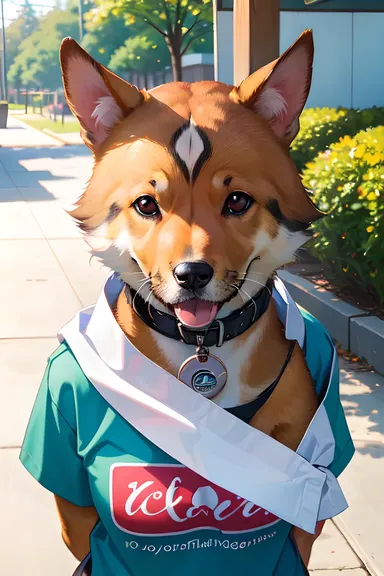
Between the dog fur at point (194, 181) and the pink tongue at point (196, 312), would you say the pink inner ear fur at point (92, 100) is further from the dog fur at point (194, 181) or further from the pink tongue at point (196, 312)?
the pink tongue at point (196, 312)

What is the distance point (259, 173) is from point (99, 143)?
380 millimetres

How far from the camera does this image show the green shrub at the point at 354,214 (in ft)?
19.8

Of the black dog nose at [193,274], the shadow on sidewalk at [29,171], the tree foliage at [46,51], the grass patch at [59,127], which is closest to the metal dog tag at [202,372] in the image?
the black dog nose at [193,274]

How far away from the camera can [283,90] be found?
1.73m

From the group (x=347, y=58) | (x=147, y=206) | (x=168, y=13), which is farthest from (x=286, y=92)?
(x=168, y=13)

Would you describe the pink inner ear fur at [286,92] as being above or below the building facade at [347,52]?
below

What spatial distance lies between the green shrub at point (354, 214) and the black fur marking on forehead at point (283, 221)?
425cm

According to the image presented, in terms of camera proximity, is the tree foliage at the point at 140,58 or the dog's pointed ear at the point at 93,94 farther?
the tree foliage at the point at 140,58

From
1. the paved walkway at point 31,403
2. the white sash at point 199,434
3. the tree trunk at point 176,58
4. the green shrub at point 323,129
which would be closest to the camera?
the white sash at point 199,434

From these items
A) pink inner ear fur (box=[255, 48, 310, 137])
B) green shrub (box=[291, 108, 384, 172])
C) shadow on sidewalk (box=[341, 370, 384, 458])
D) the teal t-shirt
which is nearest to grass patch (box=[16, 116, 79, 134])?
green shrub (box=[291, 108, 384, 172])

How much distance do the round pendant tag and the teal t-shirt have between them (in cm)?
18

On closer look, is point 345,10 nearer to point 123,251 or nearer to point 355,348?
point 355,348

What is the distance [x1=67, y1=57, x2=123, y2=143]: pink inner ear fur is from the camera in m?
1.70

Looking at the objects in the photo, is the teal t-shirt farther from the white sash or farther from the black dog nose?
the black dog nose
